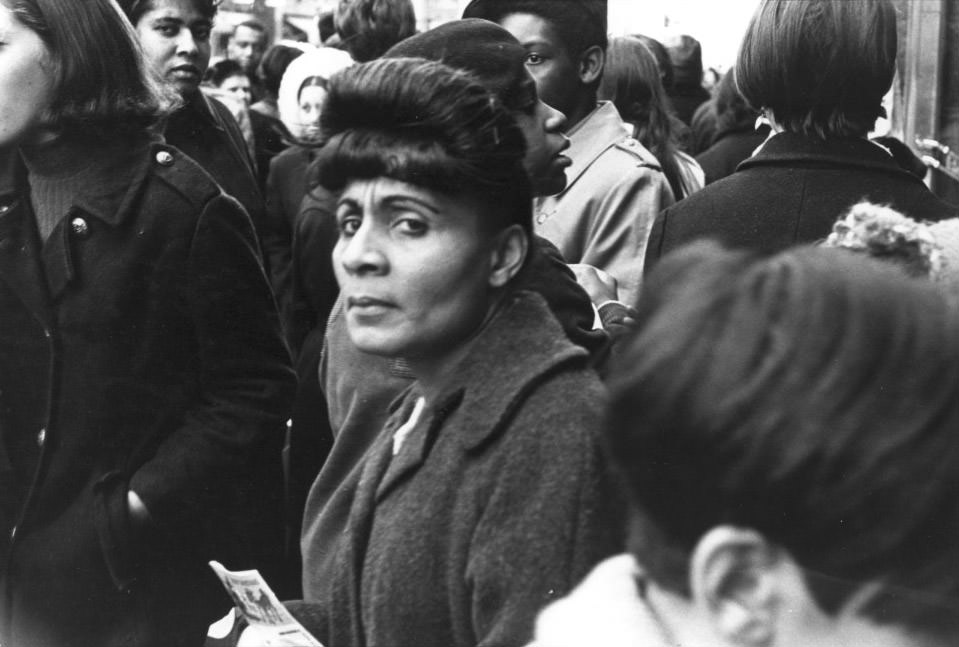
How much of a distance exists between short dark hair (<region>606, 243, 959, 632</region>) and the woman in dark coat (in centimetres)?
203

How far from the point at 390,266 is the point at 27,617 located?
1.42 metres

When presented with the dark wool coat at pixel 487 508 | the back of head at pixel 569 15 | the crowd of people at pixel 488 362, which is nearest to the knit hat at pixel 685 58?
the crowd of people at pixel 488 362

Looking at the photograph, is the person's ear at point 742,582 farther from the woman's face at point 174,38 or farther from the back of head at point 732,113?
the back of head at point 732,113

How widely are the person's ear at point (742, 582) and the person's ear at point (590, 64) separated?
288 centimetres

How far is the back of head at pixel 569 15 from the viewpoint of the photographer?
409cm

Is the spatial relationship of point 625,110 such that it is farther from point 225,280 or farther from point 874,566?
point 874,566

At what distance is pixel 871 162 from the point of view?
127 inches

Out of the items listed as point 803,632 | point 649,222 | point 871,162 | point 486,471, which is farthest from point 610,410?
point 649,222

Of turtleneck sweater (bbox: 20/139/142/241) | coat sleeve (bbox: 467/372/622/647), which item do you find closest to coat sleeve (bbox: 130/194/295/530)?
turtleneck sweater (bbox: 20/139/142/241)

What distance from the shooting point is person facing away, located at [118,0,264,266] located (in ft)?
16.1

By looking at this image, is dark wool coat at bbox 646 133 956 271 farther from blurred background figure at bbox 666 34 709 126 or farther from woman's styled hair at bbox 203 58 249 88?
woman's styled hair at bbox 203 58 249 88

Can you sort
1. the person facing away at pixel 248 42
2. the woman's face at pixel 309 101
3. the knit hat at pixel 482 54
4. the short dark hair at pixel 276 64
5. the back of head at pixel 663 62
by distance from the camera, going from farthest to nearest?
1. the person facing away at pixel 248 42
2. the short dark hair at pixel 276 64
3. the back of head at pixel 663 62
4. the woman's face at pixel 309 101
5. the knit hat at pixel 482 54

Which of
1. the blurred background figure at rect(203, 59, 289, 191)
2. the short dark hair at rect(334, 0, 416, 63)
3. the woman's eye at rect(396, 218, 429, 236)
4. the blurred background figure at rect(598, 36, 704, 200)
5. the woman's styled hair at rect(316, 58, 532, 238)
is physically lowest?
the blurred background figure at rect(203, 59, 289, 191)

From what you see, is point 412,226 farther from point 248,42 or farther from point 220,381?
point 248,42
